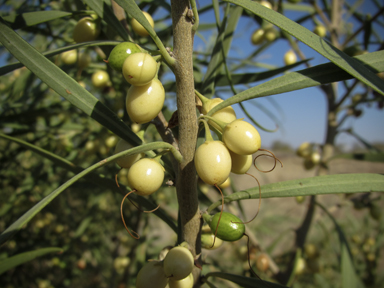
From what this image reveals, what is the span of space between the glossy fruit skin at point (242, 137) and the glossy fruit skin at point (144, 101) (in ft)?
0.34

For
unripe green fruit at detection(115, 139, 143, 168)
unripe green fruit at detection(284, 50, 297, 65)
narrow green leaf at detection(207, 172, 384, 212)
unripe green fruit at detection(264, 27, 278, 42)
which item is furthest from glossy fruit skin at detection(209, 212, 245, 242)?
unripe green fruit at detection(284, 50, 297, 65)

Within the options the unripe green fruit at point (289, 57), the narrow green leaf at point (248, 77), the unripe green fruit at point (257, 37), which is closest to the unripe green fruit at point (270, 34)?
the unripe green fruit at point (257, 37)

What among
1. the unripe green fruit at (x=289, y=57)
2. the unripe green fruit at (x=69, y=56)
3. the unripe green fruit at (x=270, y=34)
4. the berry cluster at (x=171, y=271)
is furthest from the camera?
the unripe green fruit at (x=289, y=57)

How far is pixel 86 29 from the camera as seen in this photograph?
0.51 meters

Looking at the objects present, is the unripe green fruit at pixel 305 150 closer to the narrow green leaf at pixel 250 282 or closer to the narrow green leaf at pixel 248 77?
the narrow green leaf at pixel 248 77

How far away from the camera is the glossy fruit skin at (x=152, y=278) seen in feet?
1.29

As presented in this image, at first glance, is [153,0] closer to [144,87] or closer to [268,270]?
[144,87]

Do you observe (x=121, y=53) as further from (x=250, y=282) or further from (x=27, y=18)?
(x=250, y=282)

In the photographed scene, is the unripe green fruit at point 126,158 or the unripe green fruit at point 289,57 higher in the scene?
the unripe green fruit at point 289,57

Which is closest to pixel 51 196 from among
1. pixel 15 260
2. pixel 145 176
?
pixel 145 176

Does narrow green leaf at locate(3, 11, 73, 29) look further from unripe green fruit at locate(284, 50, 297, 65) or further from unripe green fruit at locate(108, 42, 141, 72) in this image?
unripe green fruit at locate(284, 50, 297, 65)

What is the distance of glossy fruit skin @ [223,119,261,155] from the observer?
331 mm

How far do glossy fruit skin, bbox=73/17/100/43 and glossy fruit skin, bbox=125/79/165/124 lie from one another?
0.80ft

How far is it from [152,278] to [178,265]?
0.06 metres
